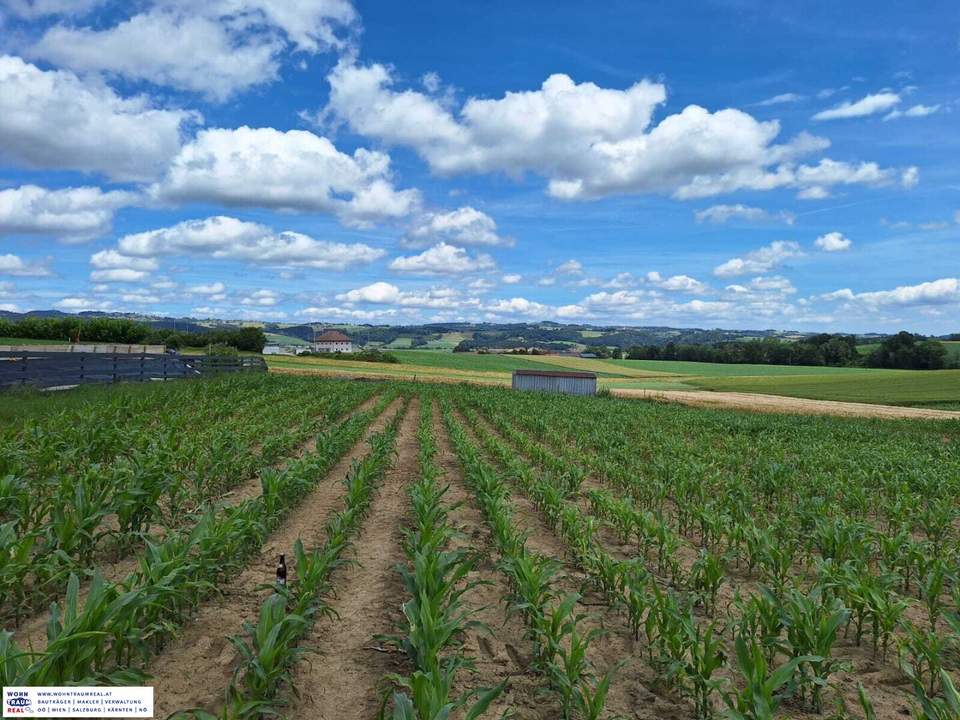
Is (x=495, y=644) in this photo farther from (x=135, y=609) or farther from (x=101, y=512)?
(x=101, y=512)

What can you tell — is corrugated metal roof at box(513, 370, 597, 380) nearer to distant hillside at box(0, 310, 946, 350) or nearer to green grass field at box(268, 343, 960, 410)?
green grass field at box(268, 343, 960, 410)

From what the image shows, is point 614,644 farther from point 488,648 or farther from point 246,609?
point 246,609

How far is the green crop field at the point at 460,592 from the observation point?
4.04 meters

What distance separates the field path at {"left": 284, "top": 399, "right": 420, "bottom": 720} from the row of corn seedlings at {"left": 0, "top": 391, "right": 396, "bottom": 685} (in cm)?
104

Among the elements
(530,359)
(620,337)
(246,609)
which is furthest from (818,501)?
(620,337)

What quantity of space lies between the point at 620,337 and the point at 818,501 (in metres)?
177

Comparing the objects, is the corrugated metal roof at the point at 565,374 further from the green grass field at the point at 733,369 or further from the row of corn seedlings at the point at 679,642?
the green grass field at the point at 733,369

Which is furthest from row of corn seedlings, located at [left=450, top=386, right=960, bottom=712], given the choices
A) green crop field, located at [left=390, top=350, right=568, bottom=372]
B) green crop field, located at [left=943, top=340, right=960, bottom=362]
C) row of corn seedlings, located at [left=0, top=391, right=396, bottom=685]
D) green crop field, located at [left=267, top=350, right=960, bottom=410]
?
green crop field, located at [left=943, top=340, right=960, bottom=362]

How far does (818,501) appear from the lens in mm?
9117

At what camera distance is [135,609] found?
3.99m

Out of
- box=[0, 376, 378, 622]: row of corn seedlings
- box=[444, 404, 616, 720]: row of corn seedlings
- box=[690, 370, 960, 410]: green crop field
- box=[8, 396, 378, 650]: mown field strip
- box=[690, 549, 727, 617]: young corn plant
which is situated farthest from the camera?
box=[690, 370, 960, 410]: green crop field

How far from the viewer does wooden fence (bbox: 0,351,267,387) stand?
1938 centimetres

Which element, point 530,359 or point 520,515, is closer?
point 520,515

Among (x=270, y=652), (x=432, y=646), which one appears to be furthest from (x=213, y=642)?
(x=432, y=646)
